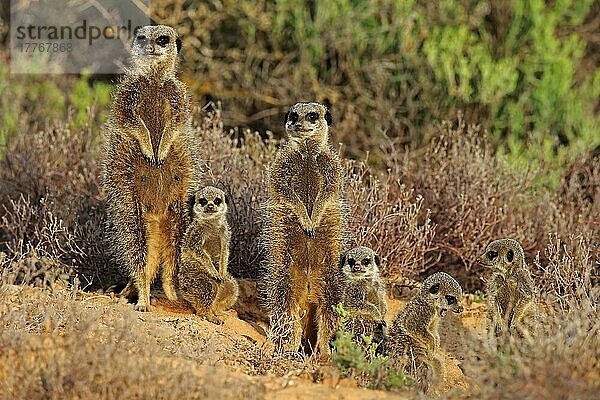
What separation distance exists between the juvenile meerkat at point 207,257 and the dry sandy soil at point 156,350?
148mm

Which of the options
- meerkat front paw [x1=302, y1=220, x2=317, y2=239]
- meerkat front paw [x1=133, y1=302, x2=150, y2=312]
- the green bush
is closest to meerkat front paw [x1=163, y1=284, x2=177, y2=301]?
meerkat front paw [x1=133, y1=302, x2=150, y2=312]

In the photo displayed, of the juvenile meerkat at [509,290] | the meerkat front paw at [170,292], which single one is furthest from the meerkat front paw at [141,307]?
the juvenile meerkat at [509,290]

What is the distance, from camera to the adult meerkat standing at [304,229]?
648 centimetres

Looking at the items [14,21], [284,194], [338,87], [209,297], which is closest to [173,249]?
[209,297]

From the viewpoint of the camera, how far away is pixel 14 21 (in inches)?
527

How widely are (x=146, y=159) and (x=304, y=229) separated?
1.22 metres

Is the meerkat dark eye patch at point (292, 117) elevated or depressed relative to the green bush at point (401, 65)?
depressed

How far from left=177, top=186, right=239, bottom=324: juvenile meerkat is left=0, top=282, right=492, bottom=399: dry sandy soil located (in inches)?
5.8

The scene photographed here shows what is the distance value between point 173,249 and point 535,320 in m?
2.51

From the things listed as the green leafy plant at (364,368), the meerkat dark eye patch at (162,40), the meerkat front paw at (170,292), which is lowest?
the green leafy plant at (364,368)

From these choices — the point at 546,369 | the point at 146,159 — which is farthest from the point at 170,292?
the point at 546,369

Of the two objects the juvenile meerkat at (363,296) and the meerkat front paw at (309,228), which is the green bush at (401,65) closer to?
the meerkat front paw at (309,228)

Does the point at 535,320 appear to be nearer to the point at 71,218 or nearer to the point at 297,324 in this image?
the point at 297,324

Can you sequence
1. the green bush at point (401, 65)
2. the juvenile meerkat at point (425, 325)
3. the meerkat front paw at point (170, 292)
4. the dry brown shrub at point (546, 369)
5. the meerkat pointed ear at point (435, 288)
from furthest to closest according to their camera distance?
1. the green bush at point (401, 65)
2. the meerkat front paw at point (170, 292)
3. the meerkat pointed ear at point (435, 288)
4. the juvenile meerkat at point (425, 325)
5. the dry brown shrub at point (546, 369)
